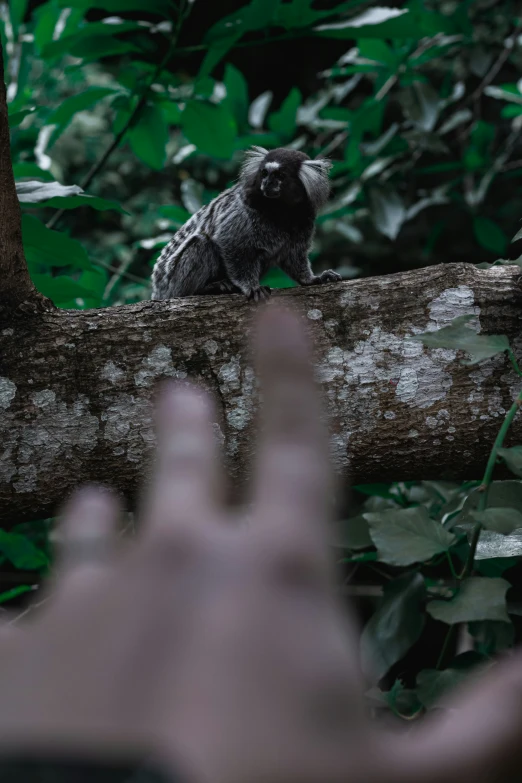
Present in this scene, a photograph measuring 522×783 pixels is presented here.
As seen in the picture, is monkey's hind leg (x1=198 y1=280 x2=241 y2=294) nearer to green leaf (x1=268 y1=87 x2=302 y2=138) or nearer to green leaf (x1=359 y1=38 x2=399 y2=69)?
green leaf (x1=268 y1=87 x2=302 y2=138)

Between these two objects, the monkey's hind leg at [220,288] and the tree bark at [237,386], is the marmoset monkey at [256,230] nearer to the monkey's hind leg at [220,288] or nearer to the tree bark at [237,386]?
the monkey's hind leg at [220,288]

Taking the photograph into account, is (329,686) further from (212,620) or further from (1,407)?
(1,407)

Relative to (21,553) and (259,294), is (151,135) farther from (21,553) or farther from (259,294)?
(21,553)

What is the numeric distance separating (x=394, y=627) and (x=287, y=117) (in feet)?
7.55

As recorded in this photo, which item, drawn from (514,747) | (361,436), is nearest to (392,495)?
(361,436)

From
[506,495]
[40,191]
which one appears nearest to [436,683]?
[506,495]

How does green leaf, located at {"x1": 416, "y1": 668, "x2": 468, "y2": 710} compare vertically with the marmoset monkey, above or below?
below

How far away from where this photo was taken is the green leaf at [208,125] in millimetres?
2301

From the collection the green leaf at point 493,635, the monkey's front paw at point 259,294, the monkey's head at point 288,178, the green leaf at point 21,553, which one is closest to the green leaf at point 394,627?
the green leaf at point 493,635

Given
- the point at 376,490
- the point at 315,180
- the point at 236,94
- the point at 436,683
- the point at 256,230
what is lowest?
the point at 376,490

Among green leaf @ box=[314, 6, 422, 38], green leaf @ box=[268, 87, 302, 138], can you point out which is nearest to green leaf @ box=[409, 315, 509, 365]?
green leaf @ box=[314, 6, 422, 38]

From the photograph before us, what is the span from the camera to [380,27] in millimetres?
2023

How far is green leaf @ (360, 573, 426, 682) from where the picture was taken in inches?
55.4

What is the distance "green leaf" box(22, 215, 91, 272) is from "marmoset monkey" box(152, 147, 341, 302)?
A: 0.49 metres
